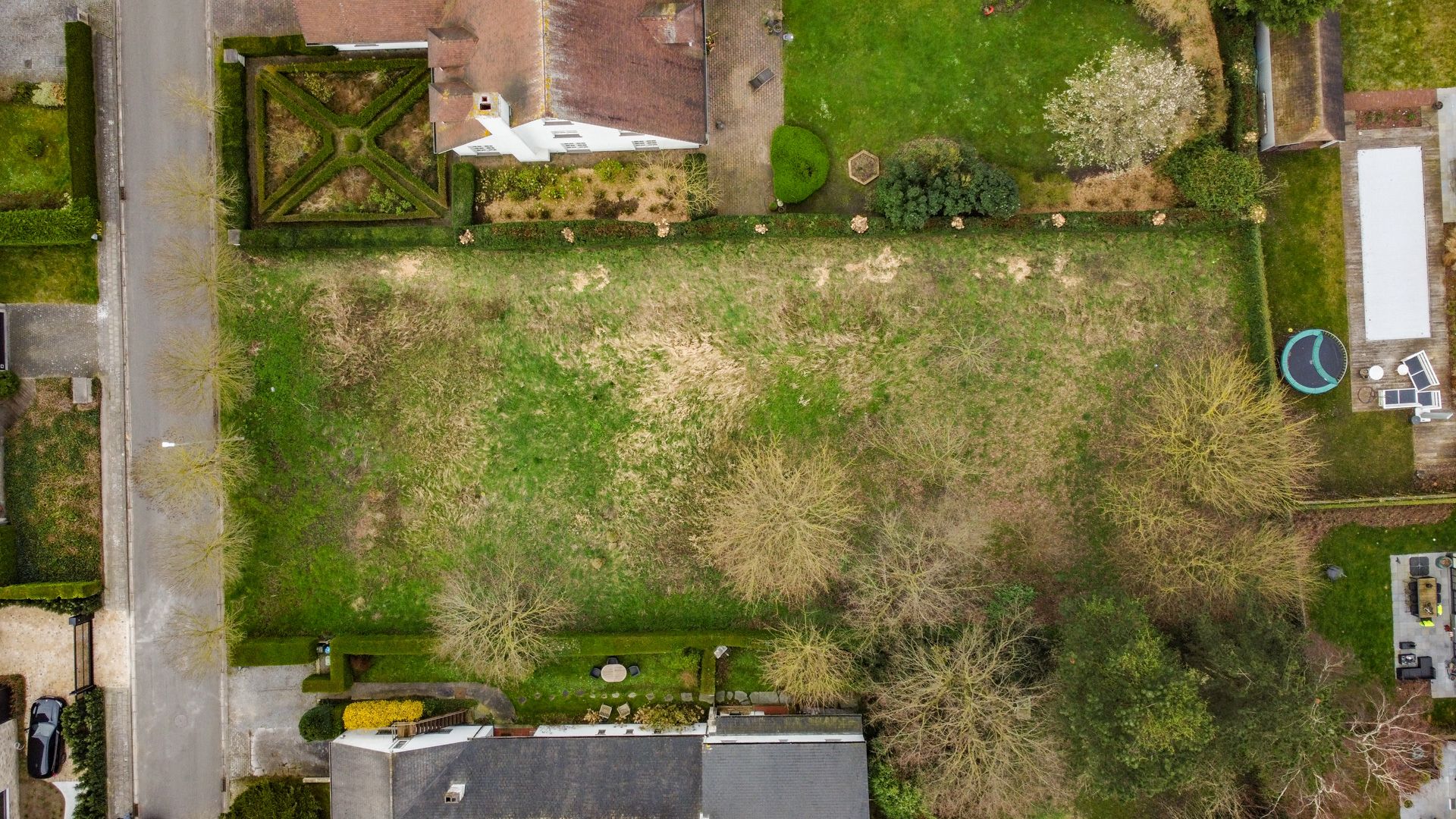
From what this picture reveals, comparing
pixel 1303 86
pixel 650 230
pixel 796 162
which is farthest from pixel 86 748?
pixel 1303 86

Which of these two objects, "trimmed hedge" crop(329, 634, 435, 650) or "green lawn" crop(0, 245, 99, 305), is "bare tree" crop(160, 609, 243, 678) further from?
"green lawn" crop(0, 245, 99, 305)

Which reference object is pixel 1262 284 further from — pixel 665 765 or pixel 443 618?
pixel 443 618

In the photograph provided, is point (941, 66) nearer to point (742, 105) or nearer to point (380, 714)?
point (742, 105)

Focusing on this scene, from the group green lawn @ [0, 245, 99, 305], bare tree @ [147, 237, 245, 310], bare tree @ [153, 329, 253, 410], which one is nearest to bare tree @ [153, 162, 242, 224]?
bare tree @ [147, 237, 245, 310]

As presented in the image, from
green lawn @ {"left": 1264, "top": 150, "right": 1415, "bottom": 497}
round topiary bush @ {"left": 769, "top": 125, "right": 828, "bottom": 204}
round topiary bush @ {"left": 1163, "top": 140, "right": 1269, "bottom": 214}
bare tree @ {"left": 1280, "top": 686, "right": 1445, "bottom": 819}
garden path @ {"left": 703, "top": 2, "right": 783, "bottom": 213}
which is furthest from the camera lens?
garden path @ {"left": 703, "top": 2, "right": 783, "bottom": 213}

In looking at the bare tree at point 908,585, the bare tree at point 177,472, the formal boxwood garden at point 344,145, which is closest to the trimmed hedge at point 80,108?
the formal boxwood garden at point 344,145

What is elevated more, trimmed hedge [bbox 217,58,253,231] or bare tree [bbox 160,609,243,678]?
trimmed hedge [bbox 217,58,253,231]

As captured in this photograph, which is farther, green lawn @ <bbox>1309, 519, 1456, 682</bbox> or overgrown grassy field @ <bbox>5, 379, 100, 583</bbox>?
overgrown grassy field @ <bbox>5, 379, 100, 583</bbox>
